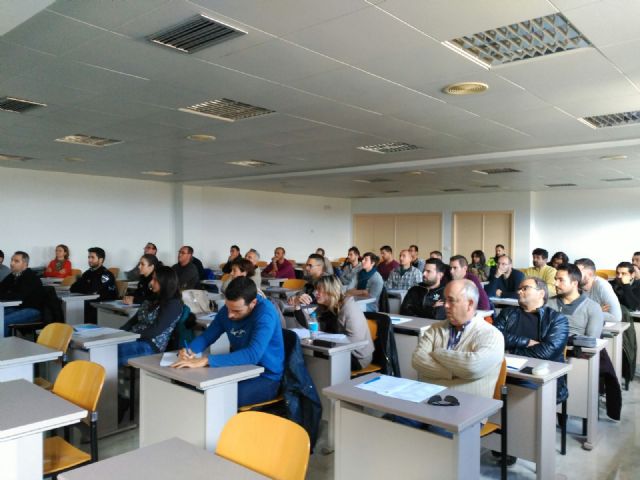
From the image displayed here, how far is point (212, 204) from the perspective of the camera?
40.5 ft

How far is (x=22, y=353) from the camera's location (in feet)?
10.5

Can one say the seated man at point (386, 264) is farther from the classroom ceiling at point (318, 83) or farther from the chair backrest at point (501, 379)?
the chair backrest at point (501, 379)

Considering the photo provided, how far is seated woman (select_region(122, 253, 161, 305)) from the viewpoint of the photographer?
5.23 metres

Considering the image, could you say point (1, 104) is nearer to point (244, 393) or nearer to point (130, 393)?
point (130, 393)

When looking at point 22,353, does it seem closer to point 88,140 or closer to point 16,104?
point 16,104

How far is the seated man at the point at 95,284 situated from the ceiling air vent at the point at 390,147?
367 centimetres

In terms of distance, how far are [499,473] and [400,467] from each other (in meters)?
1.35

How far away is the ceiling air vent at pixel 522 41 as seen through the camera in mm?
2890

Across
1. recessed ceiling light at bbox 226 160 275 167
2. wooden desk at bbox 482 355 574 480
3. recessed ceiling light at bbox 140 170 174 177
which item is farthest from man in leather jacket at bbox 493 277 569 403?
recessed ceiling light at bbox 140 170 174 177

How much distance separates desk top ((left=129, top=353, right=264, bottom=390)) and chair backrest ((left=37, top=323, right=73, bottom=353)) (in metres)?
0.84

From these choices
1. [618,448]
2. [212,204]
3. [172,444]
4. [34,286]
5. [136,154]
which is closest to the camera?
[172,444]

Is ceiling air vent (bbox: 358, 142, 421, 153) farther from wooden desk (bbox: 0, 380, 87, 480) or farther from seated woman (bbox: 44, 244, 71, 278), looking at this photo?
seated woman (bbox: 44, 244, 71, 278)

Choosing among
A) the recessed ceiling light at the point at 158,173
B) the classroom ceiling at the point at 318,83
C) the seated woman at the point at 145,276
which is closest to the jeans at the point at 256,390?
the classroom ceiling at the point at 318,83

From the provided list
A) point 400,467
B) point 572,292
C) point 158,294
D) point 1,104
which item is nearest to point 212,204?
point 1,104
